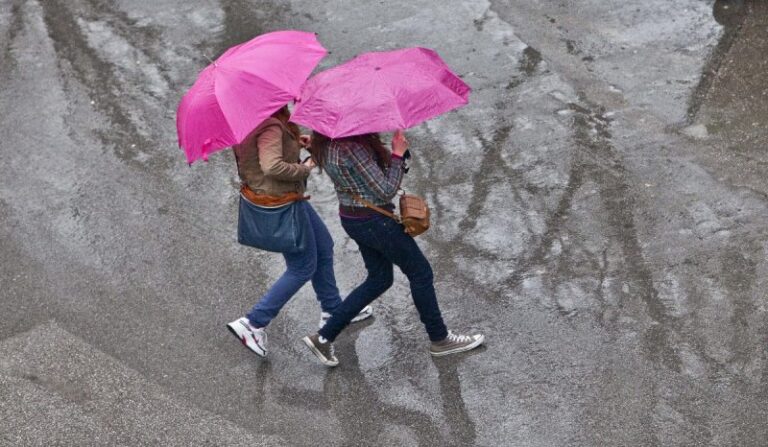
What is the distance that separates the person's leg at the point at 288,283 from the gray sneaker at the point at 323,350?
279mm

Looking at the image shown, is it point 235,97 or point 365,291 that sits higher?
point 235,97

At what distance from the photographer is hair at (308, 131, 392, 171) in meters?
4.87

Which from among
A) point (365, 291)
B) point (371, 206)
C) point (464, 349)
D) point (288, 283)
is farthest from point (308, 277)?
point (464, 349)

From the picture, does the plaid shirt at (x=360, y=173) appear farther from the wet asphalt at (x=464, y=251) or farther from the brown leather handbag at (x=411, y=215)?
the wet asphalt at (x=464, y=251)

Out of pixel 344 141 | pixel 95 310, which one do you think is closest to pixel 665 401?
pixel 344 141

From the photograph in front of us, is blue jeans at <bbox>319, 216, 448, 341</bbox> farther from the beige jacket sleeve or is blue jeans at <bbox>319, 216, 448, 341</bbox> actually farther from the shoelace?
the beige jacket sleeve

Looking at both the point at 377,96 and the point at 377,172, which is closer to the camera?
the point at 377,96

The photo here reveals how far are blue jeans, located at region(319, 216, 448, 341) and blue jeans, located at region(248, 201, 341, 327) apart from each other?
0.99 feet

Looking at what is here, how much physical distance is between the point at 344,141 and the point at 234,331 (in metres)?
1.57

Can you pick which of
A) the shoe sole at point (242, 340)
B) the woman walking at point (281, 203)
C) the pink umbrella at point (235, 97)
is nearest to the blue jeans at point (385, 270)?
the woman walking at point (281, 203)

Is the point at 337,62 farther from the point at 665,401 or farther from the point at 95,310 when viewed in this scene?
the point at 665,401

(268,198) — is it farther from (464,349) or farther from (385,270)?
(464,349)

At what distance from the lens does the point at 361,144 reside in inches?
192

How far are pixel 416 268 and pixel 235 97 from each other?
136 cm
